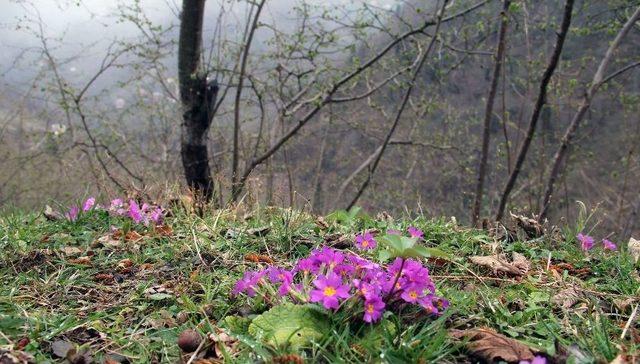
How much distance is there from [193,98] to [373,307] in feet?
13.6

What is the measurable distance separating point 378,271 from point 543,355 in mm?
512

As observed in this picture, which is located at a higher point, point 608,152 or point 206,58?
point 206,58

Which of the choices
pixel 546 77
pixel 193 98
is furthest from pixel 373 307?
pixel 193 98

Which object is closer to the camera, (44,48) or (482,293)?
(482,293)

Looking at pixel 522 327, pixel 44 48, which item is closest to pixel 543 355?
pixel 522 327

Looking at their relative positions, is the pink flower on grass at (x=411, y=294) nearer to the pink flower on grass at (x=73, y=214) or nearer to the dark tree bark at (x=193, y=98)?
the pink flower on grass at (x=73, y=214)

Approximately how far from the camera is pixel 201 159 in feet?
17.4

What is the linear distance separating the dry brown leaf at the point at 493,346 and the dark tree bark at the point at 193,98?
12.9 ft

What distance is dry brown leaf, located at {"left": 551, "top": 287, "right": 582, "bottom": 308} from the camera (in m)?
1.76

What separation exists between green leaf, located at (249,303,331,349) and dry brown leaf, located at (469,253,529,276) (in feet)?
2.96

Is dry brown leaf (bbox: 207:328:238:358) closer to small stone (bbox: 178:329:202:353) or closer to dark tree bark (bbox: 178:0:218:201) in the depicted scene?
small stone (bbox: 178:329:202:353)

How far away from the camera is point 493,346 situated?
1.41 meters

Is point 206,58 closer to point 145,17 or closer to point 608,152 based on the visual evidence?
point 145,17

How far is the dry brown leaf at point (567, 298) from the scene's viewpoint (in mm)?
1764
